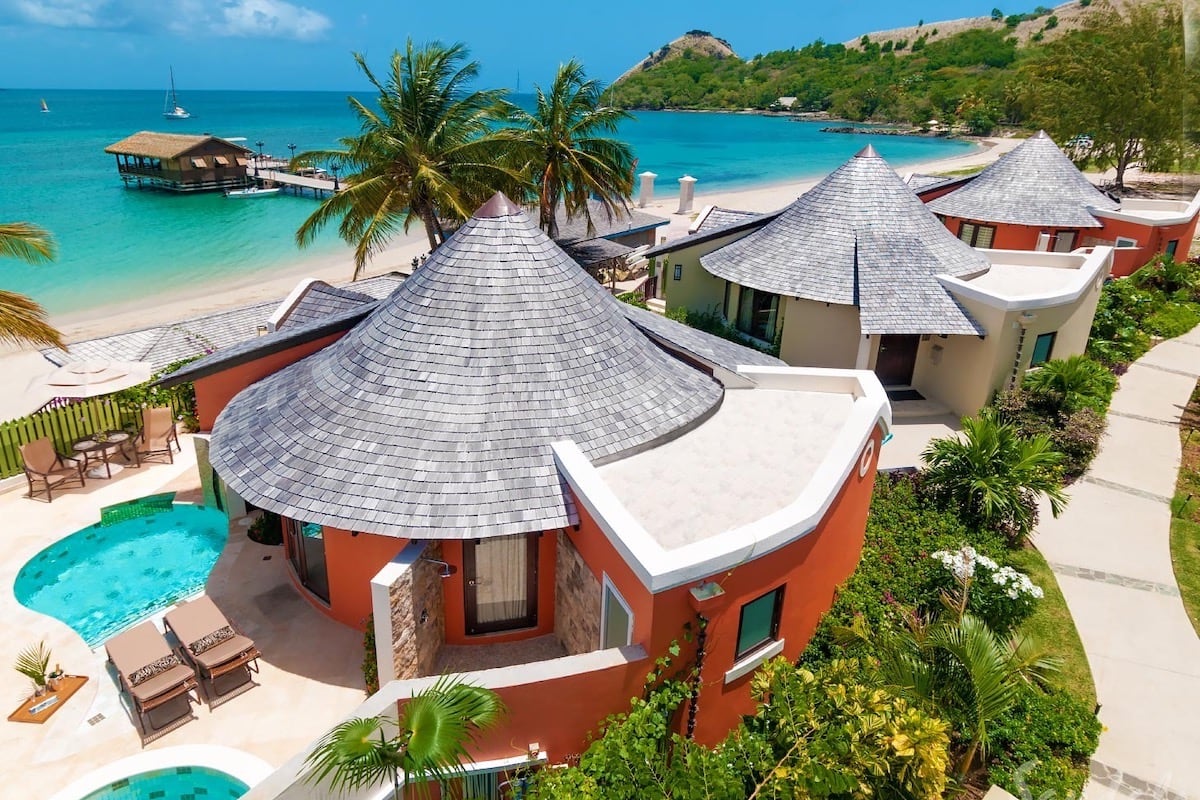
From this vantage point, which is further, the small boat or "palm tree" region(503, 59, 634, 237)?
the small boat

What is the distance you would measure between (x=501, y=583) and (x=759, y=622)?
Result: 13.5ft

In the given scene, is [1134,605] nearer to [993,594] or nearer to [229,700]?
[993,594]

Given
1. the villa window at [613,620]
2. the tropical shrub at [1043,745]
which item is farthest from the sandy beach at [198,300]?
the tropical shrub at [1043,745]

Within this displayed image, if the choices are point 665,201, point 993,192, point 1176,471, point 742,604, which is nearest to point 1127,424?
point 1176,471

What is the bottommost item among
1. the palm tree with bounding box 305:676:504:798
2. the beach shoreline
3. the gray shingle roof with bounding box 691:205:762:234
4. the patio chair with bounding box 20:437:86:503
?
the beach shoreline

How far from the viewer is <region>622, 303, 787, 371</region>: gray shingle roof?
16.0 m

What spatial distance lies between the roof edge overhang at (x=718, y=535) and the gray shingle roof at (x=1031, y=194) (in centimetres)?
2321

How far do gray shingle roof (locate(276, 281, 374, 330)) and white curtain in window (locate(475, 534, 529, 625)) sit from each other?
850 cm

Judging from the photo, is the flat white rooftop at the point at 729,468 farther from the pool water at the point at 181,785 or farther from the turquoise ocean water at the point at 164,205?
the turquoise ocean water at the point at 164,205

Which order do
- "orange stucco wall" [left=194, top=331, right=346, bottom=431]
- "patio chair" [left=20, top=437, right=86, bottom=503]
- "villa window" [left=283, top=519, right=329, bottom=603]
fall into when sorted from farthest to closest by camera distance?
1. "patio chair" [left=20, top=437, right=86, bottom=503]
2. "orange stucco wall" [left=194, top=331, right=346, bottom=431]
3. "villa window" [left=283, top=519, right=329, bottom=603]

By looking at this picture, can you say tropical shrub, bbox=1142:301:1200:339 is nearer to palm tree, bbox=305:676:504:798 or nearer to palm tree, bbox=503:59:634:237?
palm tree, bbox=503:59:634:237

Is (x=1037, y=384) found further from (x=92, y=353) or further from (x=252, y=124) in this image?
(x=252, y=124)

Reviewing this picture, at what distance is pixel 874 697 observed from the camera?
893 centimetres

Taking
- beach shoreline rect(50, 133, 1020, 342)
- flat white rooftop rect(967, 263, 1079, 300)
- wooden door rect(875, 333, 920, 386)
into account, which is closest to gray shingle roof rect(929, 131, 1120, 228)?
flat white rooftop rect(967, 263, 1079, 300)
